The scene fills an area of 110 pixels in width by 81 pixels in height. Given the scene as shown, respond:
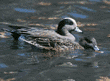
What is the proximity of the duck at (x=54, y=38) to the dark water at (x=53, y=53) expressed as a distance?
242mm

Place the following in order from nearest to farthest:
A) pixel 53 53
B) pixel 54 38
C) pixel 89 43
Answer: pixel 53 53
pixel 54 38
pixel 89 43

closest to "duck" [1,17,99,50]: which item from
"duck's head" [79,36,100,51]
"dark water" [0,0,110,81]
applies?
"duck's head" [79,36,100,51]

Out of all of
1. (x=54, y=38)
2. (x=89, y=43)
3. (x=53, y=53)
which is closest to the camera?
(x=53, y=53)

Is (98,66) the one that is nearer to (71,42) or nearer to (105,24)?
(71,42)

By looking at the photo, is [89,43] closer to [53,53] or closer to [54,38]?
[54,38]

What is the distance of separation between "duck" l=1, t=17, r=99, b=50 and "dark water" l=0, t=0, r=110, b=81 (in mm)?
242

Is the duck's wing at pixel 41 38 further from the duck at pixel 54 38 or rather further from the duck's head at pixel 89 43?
the duck's head at pixel 89 43

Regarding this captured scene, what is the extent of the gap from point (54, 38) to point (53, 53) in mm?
486

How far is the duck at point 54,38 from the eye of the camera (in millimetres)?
8398

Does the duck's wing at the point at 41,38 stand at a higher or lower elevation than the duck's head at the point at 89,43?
higher

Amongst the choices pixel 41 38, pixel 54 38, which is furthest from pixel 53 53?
pixel 41 38

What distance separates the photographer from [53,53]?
8180 mm

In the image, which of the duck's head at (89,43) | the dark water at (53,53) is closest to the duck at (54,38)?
the duck's head at (89,43)

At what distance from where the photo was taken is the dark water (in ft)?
20.9
